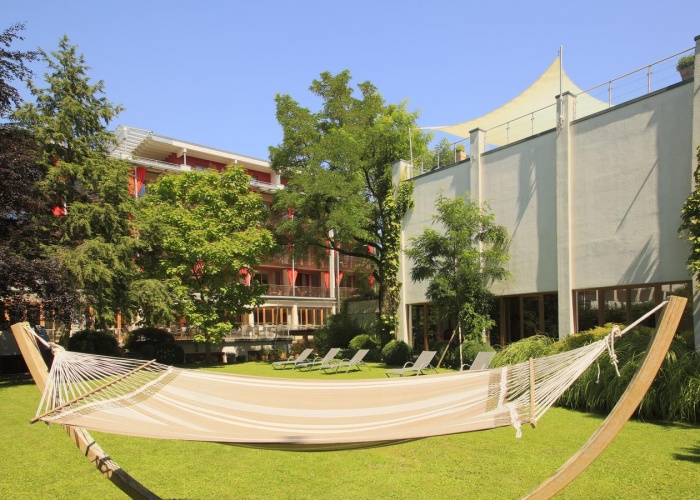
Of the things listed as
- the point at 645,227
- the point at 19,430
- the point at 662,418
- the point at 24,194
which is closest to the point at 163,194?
the point at 24,194

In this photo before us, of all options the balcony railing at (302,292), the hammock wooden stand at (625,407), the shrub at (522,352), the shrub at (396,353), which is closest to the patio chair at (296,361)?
the shrub at (396,353)

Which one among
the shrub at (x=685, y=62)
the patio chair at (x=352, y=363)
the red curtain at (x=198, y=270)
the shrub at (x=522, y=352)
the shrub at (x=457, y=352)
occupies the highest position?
the shrub at (x=685, y=62)

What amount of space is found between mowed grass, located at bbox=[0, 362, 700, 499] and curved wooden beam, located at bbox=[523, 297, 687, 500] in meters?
2.26

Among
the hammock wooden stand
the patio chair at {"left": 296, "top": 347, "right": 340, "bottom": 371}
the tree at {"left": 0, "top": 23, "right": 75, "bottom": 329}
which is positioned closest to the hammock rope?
the hammock wooden stand

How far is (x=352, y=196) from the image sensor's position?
869 inches

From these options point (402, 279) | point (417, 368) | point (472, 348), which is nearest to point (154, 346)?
point (402, 279)

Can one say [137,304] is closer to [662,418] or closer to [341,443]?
[662,418]

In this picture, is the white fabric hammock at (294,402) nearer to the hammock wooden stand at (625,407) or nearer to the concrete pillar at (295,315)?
the hammock wooden stand at (625,407)

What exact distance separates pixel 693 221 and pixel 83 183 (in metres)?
17.7

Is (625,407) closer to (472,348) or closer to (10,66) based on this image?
(472,348)

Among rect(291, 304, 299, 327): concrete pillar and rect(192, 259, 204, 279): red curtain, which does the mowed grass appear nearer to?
rect(192, 259, 204, 279): red curtain

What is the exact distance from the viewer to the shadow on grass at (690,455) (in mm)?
6465

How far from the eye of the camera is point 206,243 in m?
22.5

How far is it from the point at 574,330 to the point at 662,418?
5438mm
